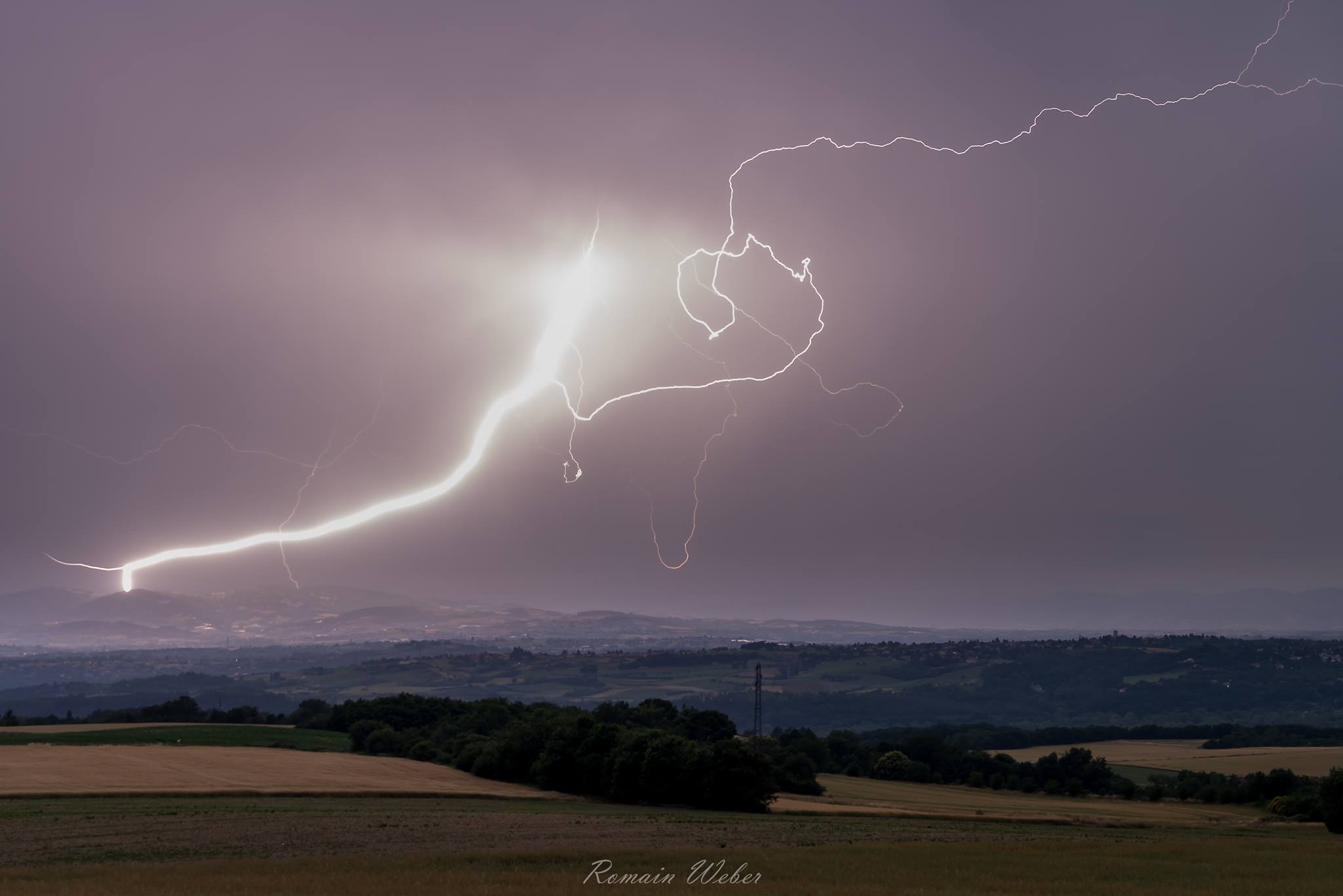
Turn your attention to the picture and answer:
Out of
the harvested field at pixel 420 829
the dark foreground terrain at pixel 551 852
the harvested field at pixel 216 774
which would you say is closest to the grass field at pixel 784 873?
the dark foreground terrain at pixel 551 852

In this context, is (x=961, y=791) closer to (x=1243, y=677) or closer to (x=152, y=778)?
(x=152, y=778)

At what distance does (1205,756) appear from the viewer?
8025cm

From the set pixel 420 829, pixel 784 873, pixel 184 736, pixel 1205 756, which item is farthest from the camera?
pixel 1205 756

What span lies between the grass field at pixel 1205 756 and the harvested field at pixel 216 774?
4765cm

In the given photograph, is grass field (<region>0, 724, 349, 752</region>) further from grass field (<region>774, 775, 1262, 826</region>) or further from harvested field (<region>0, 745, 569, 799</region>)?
grass field (<region>774, 775, 1262, 826</region>)

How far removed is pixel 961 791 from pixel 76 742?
4814cm

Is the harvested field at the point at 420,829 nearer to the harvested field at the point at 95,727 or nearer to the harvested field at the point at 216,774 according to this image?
the harvested field at the point at 216,774

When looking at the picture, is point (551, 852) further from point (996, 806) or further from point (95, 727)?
point (95, 727)

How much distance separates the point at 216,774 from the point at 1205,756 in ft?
236

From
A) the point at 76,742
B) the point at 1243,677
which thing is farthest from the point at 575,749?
the point at 1243,677

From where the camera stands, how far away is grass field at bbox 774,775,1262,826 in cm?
3984

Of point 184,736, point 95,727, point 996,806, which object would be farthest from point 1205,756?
point 95,727

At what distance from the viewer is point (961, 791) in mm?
56906

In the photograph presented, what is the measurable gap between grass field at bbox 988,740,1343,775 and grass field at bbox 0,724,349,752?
160ft
